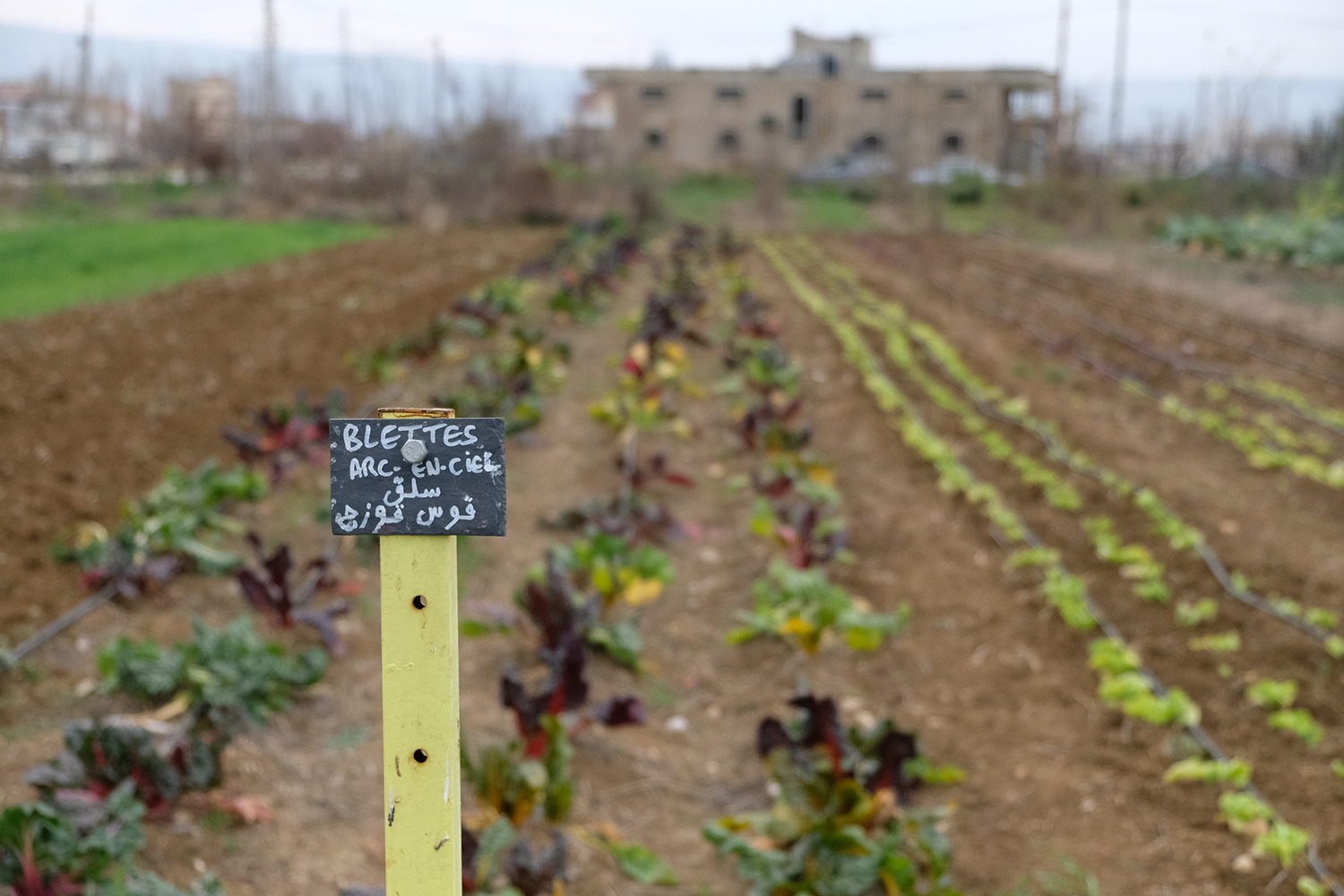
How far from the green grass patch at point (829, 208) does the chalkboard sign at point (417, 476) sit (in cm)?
3219

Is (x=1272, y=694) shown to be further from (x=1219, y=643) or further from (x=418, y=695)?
(x=418, y=695)

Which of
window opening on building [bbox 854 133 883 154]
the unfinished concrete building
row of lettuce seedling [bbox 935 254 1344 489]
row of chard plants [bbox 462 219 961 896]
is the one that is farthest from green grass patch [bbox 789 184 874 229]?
row of chard plants [bbox 462 219 961 896]

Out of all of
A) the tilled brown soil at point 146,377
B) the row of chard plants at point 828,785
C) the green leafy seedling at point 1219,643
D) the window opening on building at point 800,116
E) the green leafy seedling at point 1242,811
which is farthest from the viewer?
the window opening on building at point 800,116

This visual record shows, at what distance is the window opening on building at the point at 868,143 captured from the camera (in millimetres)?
51875

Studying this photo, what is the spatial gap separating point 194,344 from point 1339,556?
9777 millimetres

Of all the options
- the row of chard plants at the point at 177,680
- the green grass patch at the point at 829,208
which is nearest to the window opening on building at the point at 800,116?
the green grass patch at the point at 829,208

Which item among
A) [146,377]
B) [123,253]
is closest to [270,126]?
[123,253]

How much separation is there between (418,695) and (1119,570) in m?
5.04

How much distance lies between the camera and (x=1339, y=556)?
648 centimetres

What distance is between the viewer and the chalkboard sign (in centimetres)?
203

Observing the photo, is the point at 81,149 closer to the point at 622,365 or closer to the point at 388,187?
the point at 388,187

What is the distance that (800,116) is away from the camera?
5331 centimetres

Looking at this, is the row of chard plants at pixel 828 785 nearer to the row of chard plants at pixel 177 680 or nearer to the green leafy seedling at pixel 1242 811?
the row of chard plants at pixel 177 680

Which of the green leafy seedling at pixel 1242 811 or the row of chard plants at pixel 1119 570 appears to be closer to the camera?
the green leafy seedling at pixel 1242 811
